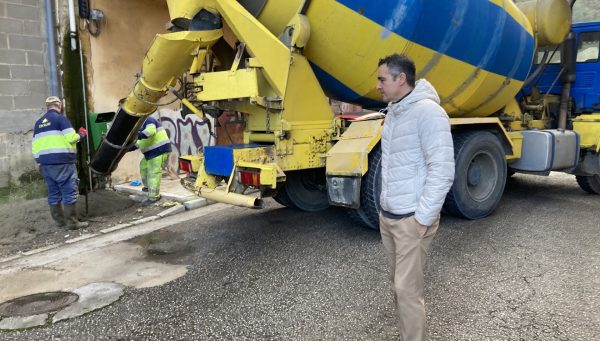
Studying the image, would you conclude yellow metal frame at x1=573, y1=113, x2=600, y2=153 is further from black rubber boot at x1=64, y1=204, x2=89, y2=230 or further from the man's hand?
black rubber boot at x1=64, y1=204, x2=89, y2=230

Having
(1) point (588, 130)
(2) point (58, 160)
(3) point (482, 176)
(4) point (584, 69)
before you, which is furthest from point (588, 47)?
(2) point (58, 160)

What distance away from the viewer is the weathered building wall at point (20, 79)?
655 cm

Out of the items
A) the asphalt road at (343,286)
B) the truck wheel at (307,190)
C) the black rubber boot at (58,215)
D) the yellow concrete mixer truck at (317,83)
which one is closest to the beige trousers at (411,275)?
the asphalt road at (343,286)

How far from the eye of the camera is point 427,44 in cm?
457

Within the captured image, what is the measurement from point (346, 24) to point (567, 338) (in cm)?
310

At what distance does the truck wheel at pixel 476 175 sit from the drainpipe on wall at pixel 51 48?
19.2 feet

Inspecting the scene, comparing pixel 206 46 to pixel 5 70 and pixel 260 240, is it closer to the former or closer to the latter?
pixel 260 240

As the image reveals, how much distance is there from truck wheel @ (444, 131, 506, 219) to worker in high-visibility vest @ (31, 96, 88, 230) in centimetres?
453

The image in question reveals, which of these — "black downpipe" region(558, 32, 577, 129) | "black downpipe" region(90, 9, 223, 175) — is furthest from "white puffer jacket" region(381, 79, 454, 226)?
"black downpipe" region(558, 32, 577, 129)

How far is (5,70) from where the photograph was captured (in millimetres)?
6547

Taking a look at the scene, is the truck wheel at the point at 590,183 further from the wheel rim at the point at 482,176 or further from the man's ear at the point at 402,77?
the man's ear at the point at 402,77

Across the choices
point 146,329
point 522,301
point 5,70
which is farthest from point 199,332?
point 5,70

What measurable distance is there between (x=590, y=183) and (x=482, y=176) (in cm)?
255

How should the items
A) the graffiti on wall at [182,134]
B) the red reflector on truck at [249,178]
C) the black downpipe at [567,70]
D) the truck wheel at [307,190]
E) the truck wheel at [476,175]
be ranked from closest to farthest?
1. the red reflector on truck at [249,178]
2. the truck wheel at [476,175]
3. the truck wheel at [307,190]
4. the black downpipe at [567,70]
5. the graffiti on wall at [182,134]
